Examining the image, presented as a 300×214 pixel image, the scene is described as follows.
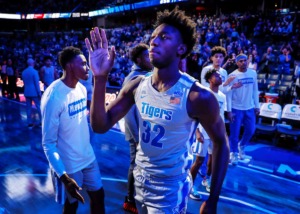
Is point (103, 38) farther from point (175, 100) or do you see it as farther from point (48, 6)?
point (48, 6)

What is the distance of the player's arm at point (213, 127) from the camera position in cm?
180

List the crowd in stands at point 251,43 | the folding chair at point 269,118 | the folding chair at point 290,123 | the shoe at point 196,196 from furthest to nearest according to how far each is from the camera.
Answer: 1. the crowd in stands at point 251,43
2. the folding chair at point 269,118
3. the folding chair at point 290,123
4. the shoe at point 196,196

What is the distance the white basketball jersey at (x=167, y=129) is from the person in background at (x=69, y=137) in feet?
2.75

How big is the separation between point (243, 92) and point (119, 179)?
9.01 ft

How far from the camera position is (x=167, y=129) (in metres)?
1.86

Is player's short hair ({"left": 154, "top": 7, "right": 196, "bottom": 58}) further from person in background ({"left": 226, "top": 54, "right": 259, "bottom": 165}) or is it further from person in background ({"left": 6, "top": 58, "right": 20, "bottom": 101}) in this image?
person in background ({"left": 6, "top": 58, "right": 20, "bottom": 101})

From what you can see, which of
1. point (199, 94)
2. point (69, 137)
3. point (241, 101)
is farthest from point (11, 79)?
point (199, 94)

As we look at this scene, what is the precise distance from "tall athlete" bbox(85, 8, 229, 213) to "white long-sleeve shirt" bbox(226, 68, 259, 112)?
3623mm

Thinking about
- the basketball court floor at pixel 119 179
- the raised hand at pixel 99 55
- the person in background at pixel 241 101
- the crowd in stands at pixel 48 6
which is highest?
the crowd in stands at pixel 48 6

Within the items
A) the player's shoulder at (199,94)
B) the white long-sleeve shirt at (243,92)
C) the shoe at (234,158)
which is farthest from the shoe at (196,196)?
the player's shoulder at (199,94)

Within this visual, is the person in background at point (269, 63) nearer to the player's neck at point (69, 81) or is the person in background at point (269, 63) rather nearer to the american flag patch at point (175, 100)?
the player's neck at point (69, 81)

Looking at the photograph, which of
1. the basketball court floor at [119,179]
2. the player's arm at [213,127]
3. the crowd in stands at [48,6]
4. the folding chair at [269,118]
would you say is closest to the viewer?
the player's arm at [213,127]

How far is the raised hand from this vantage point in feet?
6.07

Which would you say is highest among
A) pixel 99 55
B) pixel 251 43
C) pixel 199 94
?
pixel 251 43
